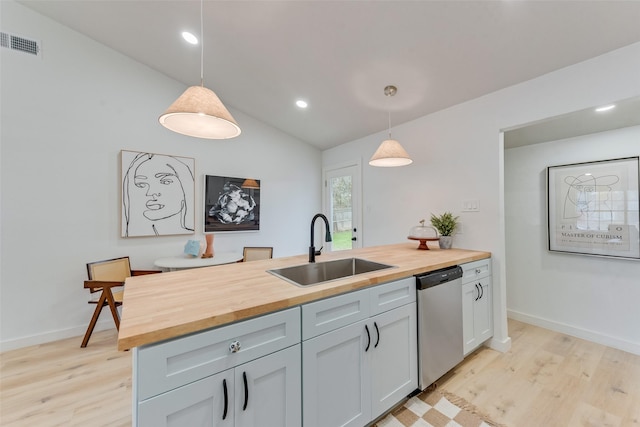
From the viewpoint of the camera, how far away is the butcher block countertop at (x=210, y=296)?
82 centimetres

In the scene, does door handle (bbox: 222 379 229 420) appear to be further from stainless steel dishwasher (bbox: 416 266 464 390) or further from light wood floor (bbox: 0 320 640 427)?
stainless steel dishwasher (bbox: 416 266 464 390)

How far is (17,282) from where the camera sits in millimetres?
2396

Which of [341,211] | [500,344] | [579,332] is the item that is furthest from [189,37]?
[579,332]

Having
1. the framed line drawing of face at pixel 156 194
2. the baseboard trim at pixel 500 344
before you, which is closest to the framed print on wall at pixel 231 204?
the framed line drawing of face at pixel 156 194

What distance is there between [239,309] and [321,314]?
42cm

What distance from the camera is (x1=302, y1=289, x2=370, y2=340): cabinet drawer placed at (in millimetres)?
1149

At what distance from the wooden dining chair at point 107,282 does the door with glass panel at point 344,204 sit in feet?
8.82

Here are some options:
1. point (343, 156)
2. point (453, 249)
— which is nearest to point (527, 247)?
point (453, 249)

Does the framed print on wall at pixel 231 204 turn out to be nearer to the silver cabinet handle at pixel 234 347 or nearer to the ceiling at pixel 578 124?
the silver cabinet handle at pixel 234 347

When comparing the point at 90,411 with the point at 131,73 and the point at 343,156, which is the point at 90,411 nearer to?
the point at 131,73

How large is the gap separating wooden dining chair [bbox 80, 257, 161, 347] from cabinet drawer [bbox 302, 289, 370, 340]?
2141 millimetres

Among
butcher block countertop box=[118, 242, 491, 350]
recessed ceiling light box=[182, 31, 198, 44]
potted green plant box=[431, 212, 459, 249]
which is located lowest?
butcher block countertop box=[118, 242, 491, 350]

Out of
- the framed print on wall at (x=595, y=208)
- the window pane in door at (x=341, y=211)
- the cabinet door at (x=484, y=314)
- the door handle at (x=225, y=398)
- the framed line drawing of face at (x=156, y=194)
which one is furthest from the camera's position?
the window pane in door at (x=341, y=211)

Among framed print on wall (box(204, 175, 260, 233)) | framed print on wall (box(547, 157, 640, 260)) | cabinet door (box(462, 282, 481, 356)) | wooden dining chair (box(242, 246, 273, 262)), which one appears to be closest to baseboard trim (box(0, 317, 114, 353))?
framed print on wall (box(204, 175, 260, 233))
